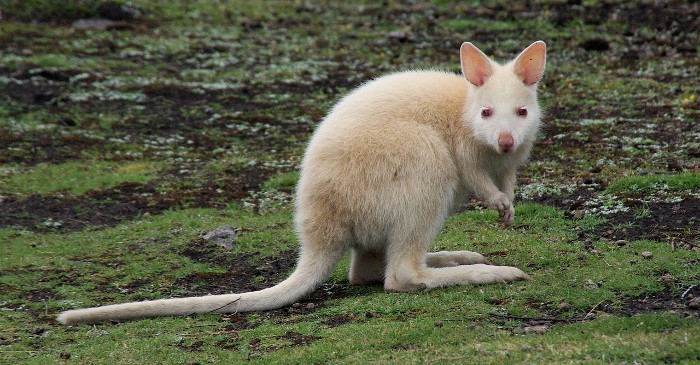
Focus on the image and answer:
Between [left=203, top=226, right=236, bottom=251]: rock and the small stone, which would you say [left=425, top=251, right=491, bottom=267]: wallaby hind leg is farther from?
[left=203, top=226, right=236, bottom=251]: rock

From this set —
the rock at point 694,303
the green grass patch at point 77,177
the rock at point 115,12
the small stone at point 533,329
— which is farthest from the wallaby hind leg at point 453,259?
the rock at point 115,12

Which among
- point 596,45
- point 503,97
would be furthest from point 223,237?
point 596,45

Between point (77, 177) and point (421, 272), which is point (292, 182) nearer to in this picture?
point (77, 177)

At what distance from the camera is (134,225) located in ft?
32.5

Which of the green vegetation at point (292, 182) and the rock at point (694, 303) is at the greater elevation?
the rock at point (694, 303)

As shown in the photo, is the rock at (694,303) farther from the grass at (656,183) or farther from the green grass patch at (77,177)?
the green grass patch at (77,177)

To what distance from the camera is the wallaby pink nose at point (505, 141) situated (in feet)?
21.3

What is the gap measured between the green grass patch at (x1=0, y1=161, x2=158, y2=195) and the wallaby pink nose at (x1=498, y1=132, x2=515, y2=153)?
615 centimetres

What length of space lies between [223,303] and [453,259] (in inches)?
73.4

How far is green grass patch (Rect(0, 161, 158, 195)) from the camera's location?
1112 cm

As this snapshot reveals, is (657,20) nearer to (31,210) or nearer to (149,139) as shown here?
(149,139)

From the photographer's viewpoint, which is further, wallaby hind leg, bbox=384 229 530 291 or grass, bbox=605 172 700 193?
grass, bbox=605 172 700 193

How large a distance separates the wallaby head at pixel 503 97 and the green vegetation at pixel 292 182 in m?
1.07

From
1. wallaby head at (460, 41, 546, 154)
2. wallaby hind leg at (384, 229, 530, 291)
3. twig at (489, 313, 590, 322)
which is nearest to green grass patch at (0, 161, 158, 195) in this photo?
wallaby hind leg at (384, 229, 530, 291)
